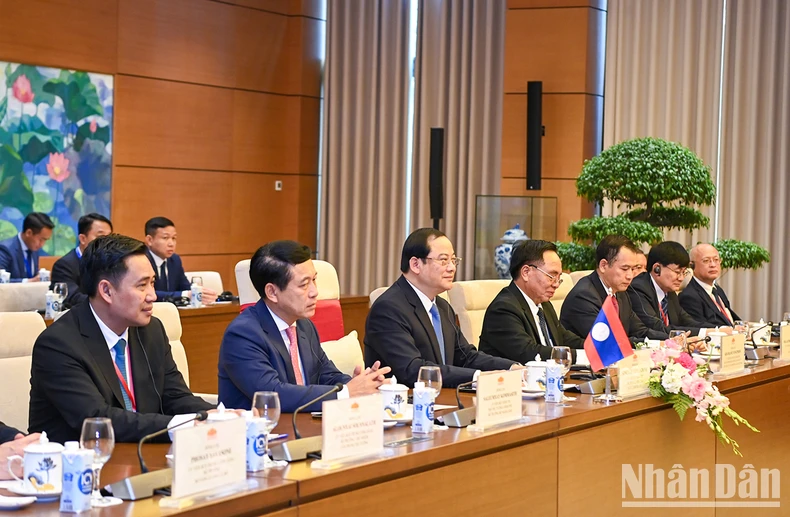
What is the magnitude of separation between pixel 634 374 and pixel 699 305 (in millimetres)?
3154

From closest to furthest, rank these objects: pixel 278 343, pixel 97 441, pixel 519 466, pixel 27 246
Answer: pixel 97 441 → pixel 519 466 → pixel 278 343 → pixel 27 246

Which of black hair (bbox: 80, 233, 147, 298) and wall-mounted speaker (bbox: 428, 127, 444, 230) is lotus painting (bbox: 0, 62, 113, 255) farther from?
black hair (bbox: 80, 233, 147, 298)

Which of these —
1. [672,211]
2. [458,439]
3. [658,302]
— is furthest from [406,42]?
[458,439]

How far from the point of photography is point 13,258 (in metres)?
7.74

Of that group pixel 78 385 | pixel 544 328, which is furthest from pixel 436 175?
pixel 78 385

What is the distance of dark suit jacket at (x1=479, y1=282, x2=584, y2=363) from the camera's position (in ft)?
14.8

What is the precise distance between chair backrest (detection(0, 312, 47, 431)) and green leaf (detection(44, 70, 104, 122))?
5.49 metres

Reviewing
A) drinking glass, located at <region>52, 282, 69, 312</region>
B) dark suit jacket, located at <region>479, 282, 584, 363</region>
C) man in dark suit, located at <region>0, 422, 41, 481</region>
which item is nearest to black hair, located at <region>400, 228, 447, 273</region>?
dark suit jacket, located at <region>479, 282, 584, 363</region>

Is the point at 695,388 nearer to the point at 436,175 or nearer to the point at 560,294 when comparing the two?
the point at 560,294

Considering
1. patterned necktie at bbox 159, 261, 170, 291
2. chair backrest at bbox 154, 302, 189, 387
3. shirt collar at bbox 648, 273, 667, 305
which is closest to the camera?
chair backrest at bbox 154, 302, 189, 387

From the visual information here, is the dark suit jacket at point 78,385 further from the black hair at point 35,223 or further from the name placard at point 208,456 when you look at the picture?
the black hair at point 35,223

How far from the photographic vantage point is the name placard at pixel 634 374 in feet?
11.3

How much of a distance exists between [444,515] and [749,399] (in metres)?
2.02

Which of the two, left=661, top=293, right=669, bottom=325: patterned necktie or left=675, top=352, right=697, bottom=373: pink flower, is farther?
left=661, top=293, right=669, bottom=325: patterned necktie
